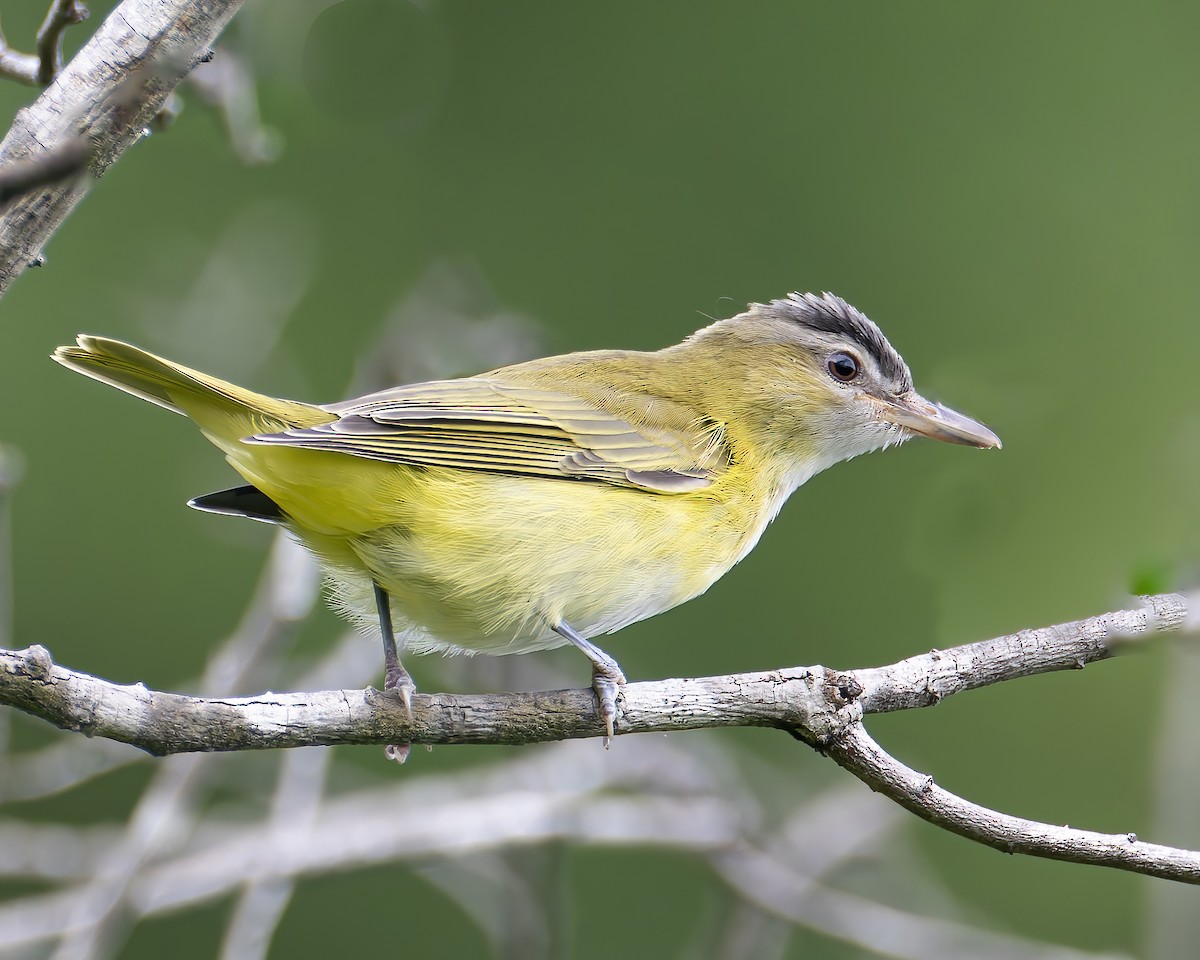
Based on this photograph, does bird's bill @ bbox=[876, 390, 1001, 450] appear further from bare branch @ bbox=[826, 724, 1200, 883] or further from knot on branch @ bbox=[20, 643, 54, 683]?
knot on branch @ bbox=[20, 643, 54, 683]

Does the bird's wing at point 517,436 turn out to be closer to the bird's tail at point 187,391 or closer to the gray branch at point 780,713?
the bird's tail at point 187,391

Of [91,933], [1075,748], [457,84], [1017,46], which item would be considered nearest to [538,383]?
[91,933]

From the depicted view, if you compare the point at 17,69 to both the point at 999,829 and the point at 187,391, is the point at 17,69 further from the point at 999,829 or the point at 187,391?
the point at 999,829

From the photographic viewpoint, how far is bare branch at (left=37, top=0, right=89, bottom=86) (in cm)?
261

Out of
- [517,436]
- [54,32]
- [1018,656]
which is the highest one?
[517,436]

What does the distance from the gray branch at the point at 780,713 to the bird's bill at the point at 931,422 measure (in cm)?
160

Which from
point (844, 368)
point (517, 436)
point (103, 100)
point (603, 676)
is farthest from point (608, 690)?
point (844, 368)

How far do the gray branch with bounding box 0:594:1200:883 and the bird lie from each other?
115 millimetres

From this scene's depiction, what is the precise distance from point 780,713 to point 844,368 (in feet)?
6.53

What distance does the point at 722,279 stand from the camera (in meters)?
7.75

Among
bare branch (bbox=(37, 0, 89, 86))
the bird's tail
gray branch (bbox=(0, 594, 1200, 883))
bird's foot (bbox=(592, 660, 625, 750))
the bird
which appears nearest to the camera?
gray branch (bbox=(0, 594, 1200, 883))

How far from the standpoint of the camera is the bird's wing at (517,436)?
339 centimetres

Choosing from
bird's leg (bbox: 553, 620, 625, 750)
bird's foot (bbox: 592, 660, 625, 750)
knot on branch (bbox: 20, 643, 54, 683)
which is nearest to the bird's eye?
bird's leg (bbox: 553, 620, 625, 750)

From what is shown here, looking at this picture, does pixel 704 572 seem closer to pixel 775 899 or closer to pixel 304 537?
pixel 304 537
